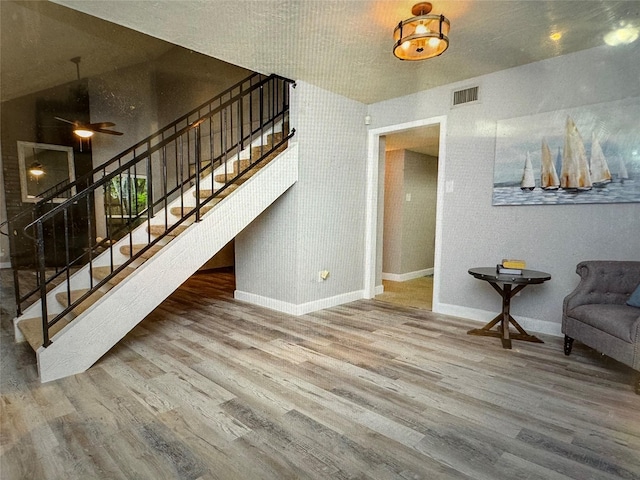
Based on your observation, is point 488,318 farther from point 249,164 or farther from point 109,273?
point 109,273

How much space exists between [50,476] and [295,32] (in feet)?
9.81

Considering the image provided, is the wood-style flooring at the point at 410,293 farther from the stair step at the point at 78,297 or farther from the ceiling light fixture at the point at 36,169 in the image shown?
the ceiling light fixture at the point at 36,169

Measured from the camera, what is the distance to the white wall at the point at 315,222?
11.9 ft

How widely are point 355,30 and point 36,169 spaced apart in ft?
20.2

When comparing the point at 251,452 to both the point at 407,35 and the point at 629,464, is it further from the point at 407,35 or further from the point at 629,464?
the point at 407,35

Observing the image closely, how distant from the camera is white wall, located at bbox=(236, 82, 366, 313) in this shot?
361 cm

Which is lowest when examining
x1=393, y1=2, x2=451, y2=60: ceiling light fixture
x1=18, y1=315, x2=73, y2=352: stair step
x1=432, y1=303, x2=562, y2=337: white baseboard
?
x1=432, y1=303, x2=562, y2=337: white baseboard

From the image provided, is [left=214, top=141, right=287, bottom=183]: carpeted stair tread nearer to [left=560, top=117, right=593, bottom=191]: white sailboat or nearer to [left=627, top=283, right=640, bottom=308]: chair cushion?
[left=560, top=117, right=593, bottom=191]: white sailboat

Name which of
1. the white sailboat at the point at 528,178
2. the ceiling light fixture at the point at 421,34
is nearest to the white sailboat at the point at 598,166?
the white sailboat at the point at 528,178

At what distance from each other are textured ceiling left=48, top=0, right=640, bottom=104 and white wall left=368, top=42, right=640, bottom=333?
0.67 feet

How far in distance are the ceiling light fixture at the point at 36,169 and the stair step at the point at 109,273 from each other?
3998 mm

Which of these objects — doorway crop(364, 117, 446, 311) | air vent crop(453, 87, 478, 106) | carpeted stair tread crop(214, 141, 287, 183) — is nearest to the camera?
air vent crop(453, 87, 478, 106)

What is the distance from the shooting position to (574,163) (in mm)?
2836

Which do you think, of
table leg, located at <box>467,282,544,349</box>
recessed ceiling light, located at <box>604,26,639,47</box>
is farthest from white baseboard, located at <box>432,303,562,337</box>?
recessed ceiling light, located at <box>604,26,639,47</box>
